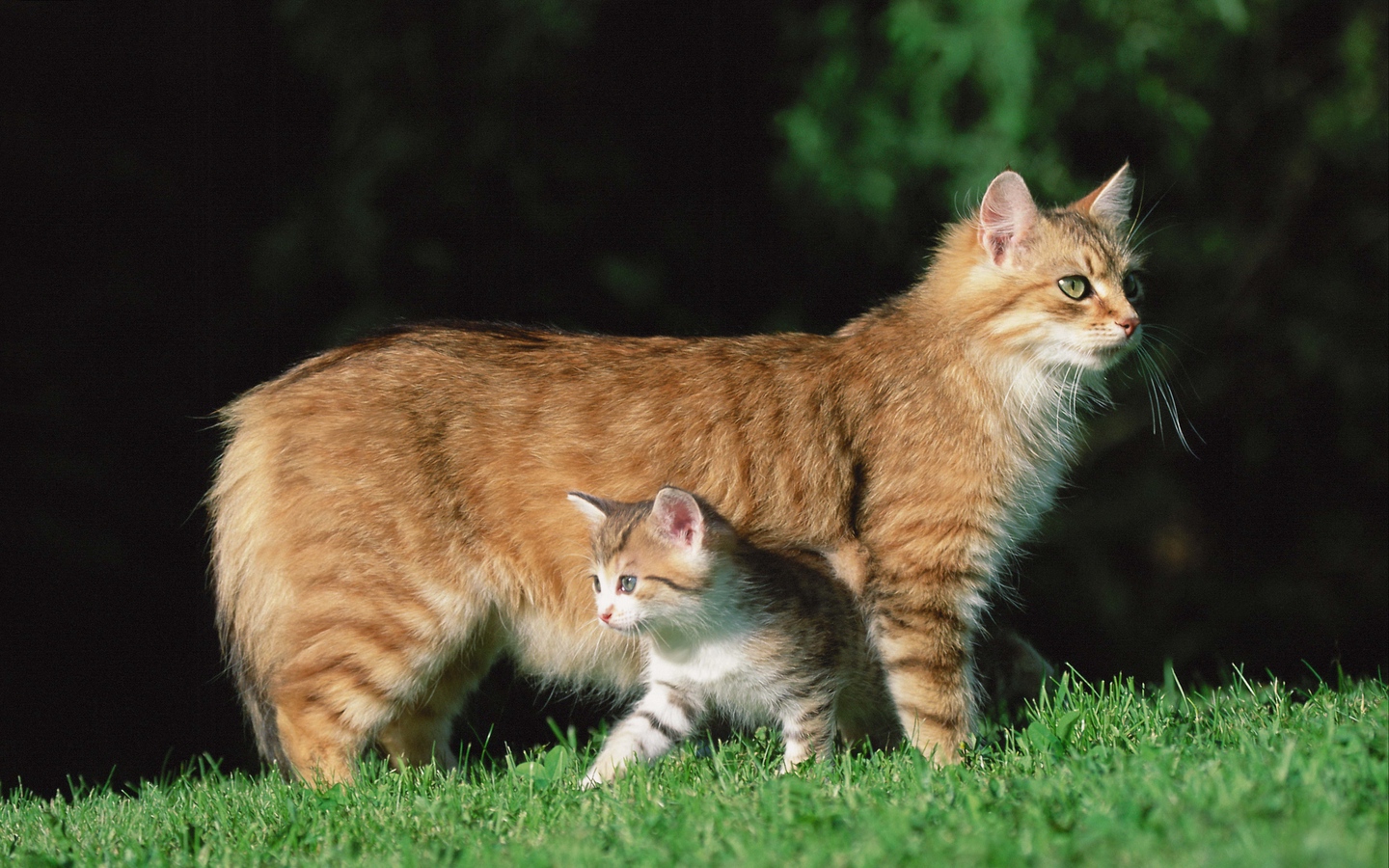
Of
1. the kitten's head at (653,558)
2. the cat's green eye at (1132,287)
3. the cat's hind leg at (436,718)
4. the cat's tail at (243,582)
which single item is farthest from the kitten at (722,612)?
the cat's green eye at (1132,287)

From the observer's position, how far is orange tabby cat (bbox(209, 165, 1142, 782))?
4.92 meters

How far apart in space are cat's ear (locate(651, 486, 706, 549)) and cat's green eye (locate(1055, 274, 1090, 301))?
1.71 metres

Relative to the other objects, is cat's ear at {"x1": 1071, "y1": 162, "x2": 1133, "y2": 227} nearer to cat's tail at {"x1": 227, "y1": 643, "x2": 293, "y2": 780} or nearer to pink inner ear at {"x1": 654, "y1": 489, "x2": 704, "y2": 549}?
pink inner ear at {"x1": 654, "y1": 489, "x2": 704, "y2": 549}

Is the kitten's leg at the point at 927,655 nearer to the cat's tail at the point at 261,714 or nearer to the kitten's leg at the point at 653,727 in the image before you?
the kitten's leg at the point at 653,727

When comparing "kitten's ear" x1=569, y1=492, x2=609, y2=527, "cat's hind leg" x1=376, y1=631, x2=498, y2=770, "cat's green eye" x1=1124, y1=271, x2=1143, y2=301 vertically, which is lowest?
"cat's hind leg" x1=376, y1=631, x2=498, y2=770

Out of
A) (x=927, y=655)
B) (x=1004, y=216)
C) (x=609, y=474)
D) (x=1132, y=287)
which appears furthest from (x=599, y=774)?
(x=1132, y=287)

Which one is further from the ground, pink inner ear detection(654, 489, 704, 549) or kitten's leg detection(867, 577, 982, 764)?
pink inner ear detection(654, 489, 704, 549)

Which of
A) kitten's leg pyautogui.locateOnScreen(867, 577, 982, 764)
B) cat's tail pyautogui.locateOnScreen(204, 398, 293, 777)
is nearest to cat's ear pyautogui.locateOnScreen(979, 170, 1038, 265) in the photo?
kitten's leg pyautogui.locateOnScreen(867, 577, 982, 764)

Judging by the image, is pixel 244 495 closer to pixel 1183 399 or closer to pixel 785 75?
pixel 785 75

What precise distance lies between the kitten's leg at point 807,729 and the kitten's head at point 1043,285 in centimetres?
158

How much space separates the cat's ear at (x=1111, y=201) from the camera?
5.69 meters

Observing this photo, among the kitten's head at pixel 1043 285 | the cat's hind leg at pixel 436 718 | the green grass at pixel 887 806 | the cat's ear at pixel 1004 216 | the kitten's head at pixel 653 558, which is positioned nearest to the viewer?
the green grass at pixel 887 806

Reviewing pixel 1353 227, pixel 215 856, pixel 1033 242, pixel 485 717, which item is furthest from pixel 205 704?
pixel 1353 227

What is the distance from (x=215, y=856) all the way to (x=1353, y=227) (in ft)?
33.7
